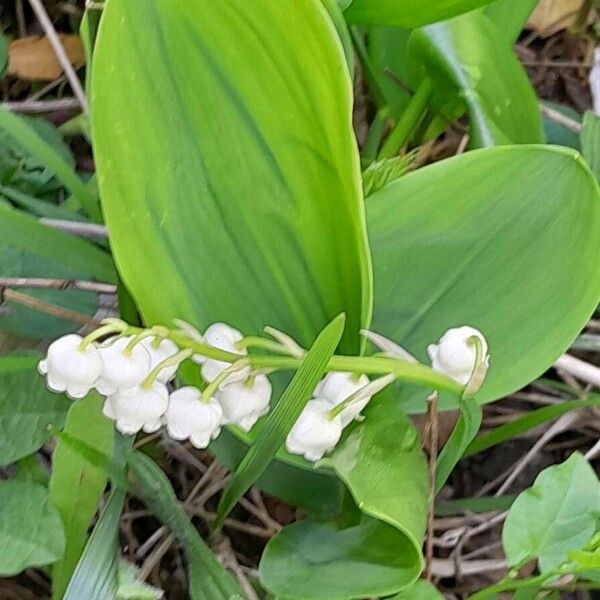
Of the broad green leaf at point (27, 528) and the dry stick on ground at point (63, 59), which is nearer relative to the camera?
the broad green leaf at point (27, 528)

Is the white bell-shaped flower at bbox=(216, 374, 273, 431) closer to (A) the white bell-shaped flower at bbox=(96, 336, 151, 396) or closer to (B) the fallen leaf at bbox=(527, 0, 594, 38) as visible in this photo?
(A) the white bell-shaped flower at bbox=(96, 336, 151, 396)

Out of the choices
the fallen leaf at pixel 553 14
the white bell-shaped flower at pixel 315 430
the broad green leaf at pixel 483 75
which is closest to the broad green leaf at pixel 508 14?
the broad green leaf at pixel 483 75

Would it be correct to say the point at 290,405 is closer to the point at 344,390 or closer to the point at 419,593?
the point at 344,390

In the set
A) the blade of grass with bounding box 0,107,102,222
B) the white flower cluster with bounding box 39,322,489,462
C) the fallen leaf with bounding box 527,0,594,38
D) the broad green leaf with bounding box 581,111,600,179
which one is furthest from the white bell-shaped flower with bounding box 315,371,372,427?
the fallen leaf with bounding box 527,0,594,38

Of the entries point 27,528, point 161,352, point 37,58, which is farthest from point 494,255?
point 37,58

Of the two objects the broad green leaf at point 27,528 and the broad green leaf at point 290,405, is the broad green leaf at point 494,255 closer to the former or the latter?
the broad green leaf at point 290,405

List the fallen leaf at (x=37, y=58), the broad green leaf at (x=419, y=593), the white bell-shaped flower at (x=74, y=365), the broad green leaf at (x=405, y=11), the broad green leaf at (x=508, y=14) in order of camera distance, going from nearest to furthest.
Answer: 1. the white bell-shaped flower at (x=74, y=365)
2. the broad green leaf at (x=419, y=593)
3. the broad green leaf at (x=405, y=11)
4. the broad green leaf at (x=508, y=14)
5. the fallen leaf at (x=37, y=58)
